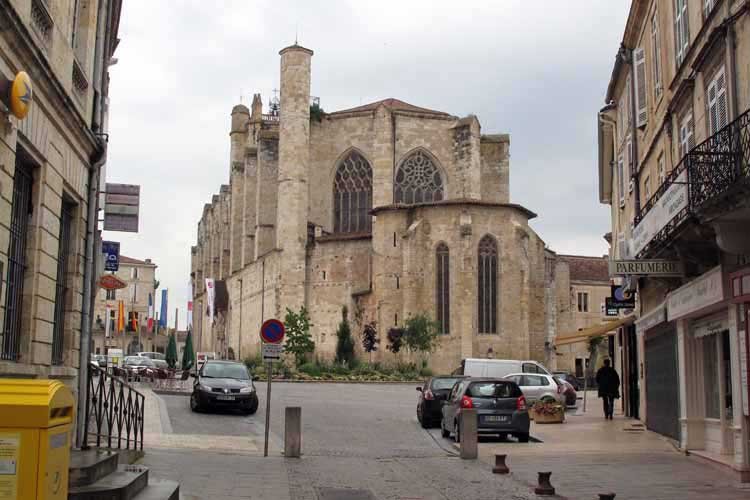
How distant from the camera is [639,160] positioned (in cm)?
2319

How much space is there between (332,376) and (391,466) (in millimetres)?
33246

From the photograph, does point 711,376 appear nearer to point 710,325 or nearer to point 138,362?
point 710,325

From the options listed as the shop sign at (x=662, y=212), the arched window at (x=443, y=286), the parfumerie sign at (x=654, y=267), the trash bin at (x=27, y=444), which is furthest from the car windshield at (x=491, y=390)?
the arched window at (x=443, y=286)

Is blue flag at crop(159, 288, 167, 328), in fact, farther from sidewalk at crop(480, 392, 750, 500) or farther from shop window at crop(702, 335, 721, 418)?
shop window at crop(702, 335, 721, 418)

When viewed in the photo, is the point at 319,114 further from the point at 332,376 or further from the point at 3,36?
the point at 3,36

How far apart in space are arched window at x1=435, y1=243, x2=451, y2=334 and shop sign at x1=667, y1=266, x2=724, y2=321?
1412 inches

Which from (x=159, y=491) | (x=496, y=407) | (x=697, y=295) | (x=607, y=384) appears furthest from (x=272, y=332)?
(x=607, y=384)

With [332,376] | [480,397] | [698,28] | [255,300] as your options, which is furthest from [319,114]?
[698,28]

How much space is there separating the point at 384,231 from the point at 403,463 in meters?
40.2

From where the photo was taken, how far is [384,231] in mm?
56344

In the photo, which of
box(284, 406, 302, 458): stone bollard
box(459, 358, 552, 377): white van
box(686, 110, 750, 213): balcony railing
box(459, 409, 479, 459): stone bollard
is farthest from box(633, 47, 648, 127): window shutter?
box(459, 358, 552, 377): white van

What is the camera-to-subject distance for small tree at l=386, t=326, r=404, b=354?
172 ft

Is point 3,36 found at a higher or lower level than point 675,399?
higher

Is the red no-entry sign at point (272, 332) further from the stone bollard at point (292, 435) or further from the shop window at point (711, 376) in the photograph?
the shop window at point (711, 376)
